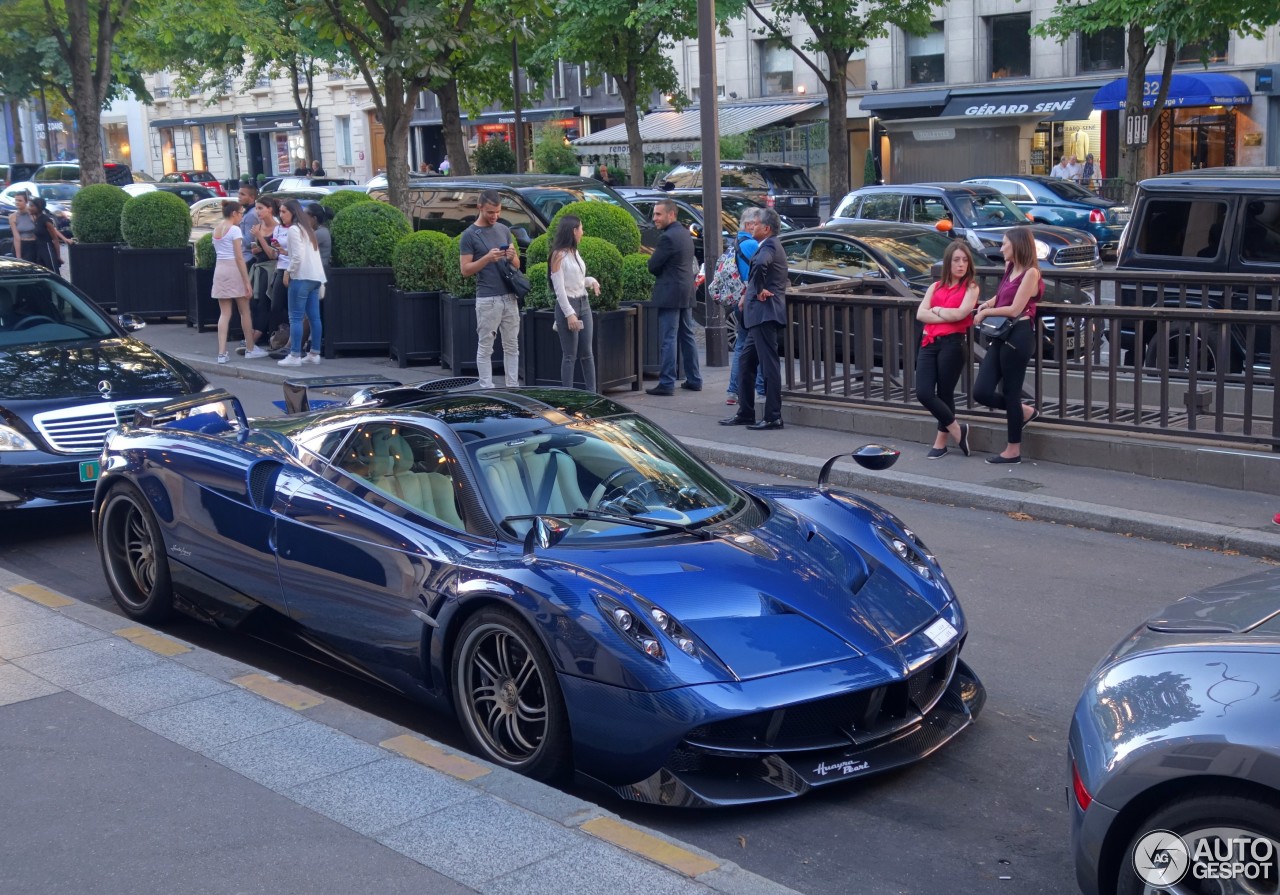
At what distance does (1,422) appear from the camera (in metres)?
8.62

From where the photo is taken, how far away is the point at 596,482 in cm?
574

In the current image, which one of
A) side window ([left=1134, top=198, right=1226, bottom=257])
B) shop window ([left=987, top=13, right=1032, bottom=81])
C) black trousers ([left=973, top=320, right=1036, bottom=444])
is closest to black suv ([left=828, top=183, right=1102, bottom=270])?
side window ([left=1134, top=198, right=1226, bottom=257])

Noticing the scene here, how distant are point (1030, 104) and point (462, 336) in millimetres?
30169

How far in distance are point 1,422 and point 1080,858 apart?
719cm

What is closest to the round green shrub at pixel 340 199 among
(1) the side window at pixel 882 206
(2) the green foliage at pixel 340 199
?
(2) the green foliage at pixel 340 199

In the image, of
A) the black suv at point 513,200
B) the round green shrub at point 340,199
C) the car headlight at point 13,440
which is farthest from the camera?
the round green shrub at point 340,199

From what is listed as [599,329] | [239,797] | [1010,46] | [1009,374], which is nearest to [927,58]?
[1010,46]

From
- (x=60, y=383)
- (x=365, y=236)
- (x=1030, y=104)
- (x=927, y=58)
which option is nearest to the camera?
(x=60, y=383)

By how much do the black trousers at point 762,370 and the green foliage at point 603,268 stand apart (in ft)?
6.71

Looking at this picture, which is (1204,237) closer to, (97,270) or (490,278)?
(490,278)

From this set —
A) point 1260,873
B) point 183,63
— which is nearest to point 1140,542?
point 1260,873

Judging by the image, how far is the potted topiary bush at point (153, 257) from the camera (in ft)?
64.0

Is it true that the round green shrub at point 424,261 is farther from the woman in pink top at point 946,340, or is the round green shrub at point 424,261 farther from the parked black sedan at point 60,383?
the woman in pink top at point 946,340

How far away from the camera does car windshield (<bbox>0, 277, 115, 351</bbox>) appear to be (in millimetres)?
10023
